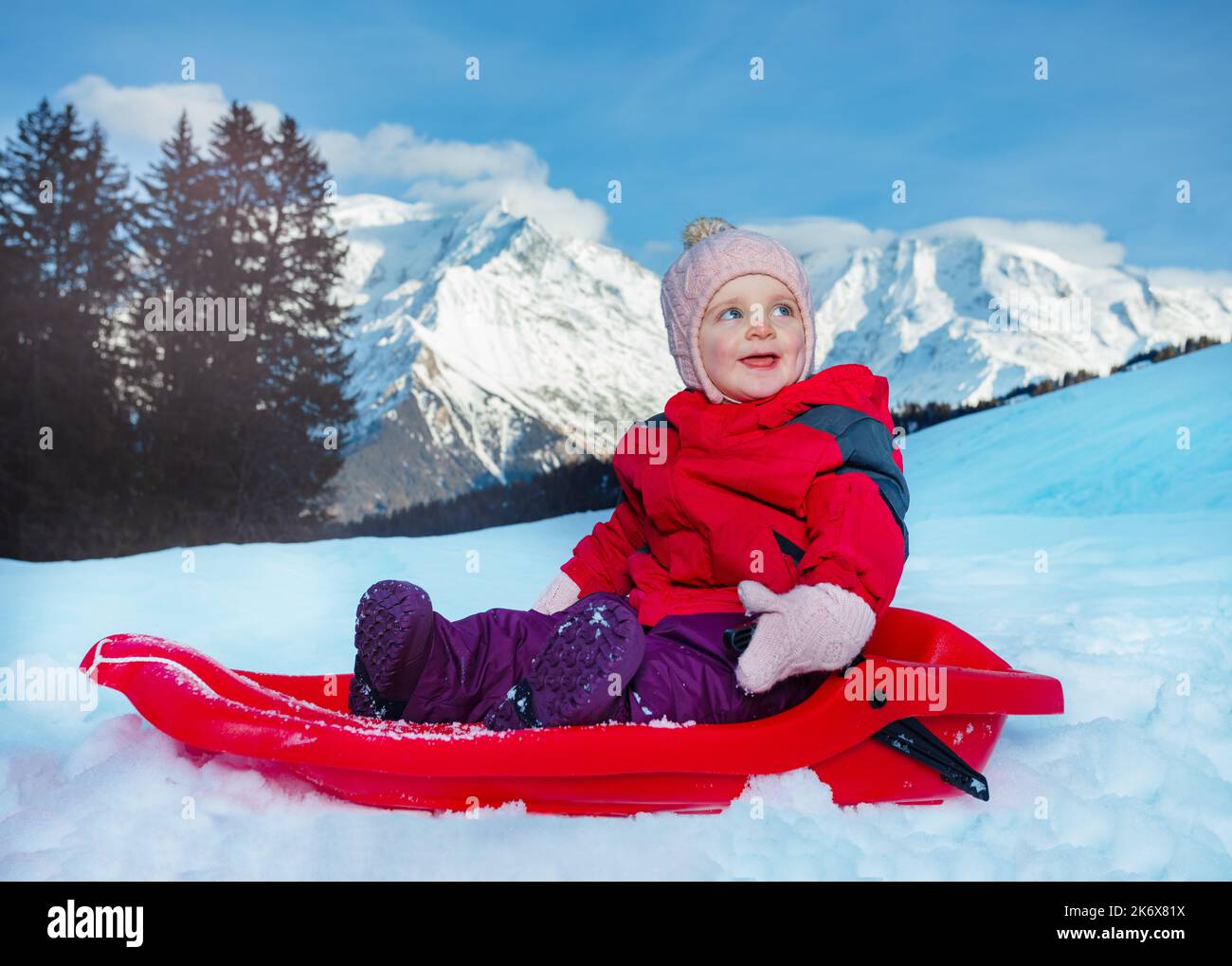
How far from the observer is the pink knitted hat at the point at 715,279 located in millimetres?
2295

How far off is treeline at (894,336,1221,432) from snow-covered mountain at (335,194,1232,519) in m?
68.6

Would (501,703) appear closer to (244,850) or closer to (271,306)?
(244,850)

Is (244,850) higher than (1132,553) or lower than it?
lower

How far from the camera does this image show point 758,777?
175 centimetres

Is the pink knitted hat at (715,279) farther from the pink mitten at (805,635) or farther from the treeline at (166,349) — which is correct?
the treeline at (166,349)

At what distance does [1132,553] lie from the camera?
413 cm

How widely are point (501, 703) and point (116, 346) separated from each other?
10751 mm

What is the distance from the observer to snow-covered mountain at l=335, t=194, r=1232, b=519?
87.6 metres

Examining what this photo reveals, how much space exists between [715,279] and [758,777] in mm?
1167

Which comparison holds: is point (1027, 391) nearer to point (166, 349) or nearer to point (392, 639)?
point (392, 639)
